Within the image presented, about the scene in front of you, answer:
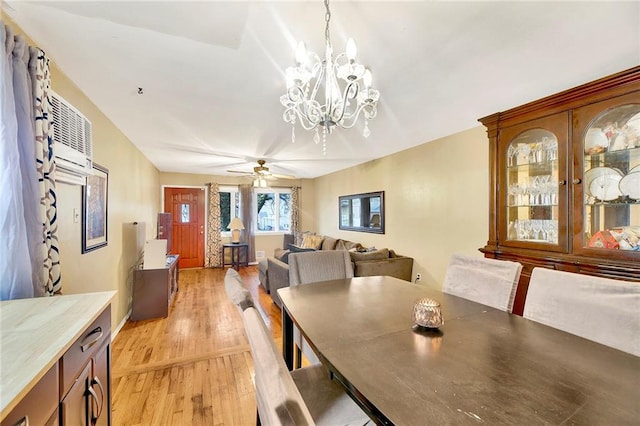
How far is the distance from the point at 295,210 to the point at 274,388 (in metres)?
6.59

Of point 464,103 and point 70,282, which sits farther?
point 464,103

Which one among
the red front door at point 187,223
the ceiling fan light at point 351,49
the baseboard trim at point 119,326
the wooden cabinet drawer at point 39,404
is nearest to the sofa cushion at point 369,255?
the ceiling fan light at point 351,49

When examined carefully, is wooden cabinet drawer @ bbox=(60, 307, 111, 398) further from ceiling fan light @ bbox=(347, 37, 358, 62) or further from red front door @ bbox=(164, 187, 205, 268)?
red front door @ bbox=(164, 187, 205, 268)

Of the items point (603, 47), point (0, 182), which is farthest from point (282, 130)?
point (603, 47)

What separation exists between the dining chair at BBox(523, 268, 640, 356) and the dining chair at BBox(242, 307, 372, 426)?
3.48 feet

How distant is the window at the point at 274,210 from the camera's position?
714 centimetres

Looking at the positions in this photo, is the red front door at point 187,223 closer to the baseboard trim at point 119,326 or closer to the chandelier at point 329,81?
the baseboard trim at point 119,326

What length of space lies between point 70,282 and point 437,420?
2.49 meters

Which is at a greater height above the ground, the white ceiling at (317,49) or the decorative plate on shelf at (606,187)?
the white ceiling at (317,49)

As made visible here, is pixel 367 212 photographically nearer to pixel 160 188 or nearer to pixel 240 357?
pixel 240 357

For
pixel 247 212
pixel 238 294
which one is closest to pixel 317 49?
pixel 238 294

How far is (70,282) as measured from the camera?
1960mm

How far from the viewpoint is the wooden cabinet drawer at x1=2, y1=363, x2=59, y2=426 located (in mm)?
657

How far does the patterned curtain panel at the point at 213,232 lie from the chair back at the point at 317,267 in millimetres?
4701
